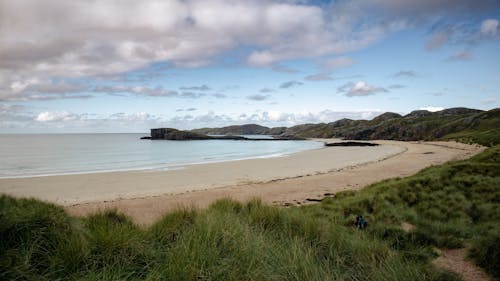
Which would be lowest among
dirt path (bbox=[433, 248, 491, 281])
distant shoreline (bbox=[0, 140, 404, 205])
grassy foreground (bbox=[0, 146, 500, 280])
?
distant shoreline (bbox=[0, 140, 404, 205])

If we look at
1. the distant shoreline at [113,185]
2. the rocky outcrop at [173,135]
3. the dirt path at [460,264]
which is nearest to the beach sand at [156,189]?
the distant shoreline at [113,185]

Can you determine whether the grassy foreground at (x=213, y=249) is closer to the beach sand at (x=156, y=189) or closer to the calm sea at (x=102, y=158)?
the beach sand at (x=156, y=189)

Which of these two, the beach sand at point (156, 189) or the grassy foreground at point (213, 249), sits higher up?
the grassy foreground at point (213, 249)

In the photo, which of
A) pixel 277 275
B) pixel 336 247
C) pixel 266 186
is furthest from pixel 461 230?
pixel 266 186

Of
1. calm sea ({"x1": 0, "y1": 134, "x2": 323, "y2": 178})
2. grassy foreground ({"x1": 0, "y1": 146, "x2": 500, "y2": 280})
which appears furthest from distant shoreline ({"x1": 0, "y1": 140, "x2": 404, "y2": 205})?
grassy foreground ({"x1": 0, "y1": 146, "x2": 500, "y2": 280})

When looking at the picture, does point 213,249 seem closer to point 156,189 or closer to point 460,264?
point 460,264

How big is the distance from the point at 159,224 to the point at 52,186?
2410cm

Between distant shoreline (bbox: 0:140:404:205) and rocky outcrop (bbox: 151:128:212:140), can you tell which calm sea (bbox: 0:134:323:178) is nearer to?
distant shoreline (bbox: 0:140:404:205)

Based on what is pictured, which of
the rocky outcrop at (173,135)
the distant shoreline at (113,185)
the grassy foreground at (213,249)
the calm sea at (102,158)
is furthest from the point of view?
the rocky outcrop at (173,135)

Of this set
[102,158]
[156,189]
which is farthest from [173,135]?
[156,189]

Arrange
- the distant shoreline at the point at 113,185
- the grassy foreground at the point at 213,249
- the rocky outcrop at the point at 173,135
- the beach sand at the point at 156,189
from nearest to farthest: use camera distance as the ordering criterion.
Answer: the grassy foreground at the point at 213,249 → the beach sand at the point at 156,189 → the distant shoreline at the point at 113,185 → the rocky outcrop at the point at 173,135

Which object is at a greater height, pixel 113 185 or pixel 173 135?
pixel 173 135

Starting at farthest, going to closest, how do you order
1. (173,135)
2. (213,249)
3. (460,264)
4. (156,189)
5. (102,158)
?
(173,135), (102,158), (156,189), (460,264), (213,249)

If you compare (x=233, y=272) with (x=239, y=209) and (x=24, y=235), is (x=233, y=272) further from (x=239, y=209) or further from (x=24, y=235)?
(x=239, y=209)
